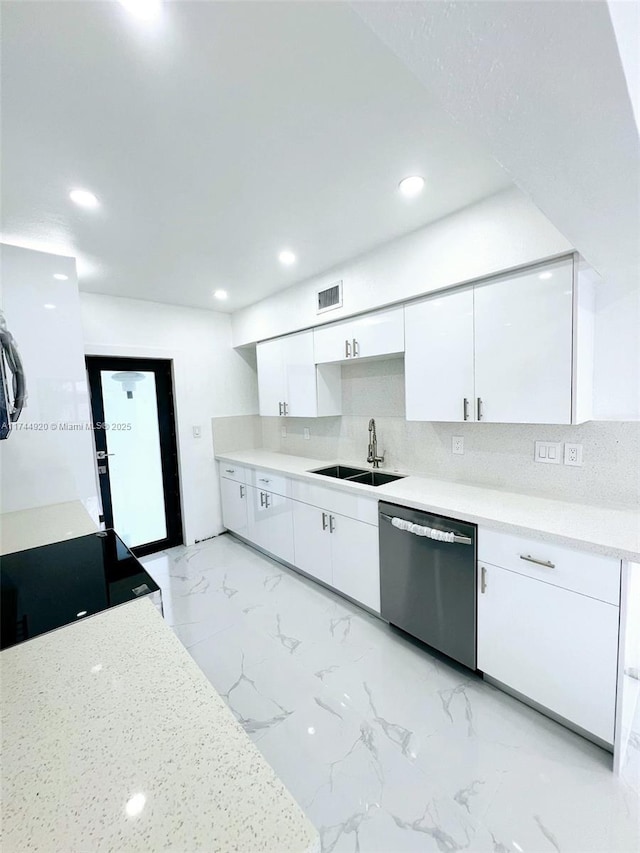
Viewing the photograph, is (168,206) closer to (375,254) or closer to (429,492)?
(375,254)

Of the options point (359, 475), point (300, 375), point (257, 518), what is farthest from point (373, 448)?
point (257, 518)

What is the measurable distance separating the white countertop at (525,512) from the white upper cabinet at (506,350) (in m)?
0.45

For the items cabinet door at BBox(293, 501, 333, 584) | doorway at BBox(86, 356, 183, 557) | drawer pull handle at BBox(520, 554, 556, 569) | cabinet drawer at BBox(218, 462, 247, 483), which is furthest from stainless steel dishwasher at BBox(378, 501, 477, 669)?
doorway at BBox(86, 356, 183, 557)

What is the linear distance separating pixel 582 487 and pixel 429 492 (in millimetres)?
786

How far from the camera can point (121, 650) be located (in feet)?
2.86

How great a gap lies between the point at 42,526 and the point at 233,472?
2.00m

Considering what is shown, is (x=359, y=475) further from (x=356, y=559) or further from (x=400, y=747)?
(x=400, y=747)

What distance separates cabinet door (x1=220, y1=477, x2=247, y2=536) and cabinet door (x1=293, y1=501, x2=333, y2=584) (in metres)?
0.88

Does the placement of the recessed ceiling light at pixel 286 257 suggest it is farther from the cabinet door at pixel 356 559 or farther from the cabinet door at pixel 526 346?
the cabinet door at pixel 356 559

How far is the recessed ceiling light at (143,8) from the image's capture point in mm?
910

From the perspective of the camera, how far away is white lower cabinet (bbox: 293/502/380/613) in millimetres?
2359

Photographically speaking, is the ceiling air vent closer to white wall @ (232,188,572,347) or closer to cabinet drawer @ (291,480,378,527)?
white wall @ (232,188,572,347)

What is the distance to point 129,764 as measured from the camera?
1.88 feet

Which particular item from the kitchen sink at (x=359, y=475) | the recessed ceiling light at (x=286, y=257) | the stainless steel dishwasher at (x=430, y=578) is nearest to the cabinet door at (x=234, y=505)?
the kitchen sink at (x=359, y=475)
